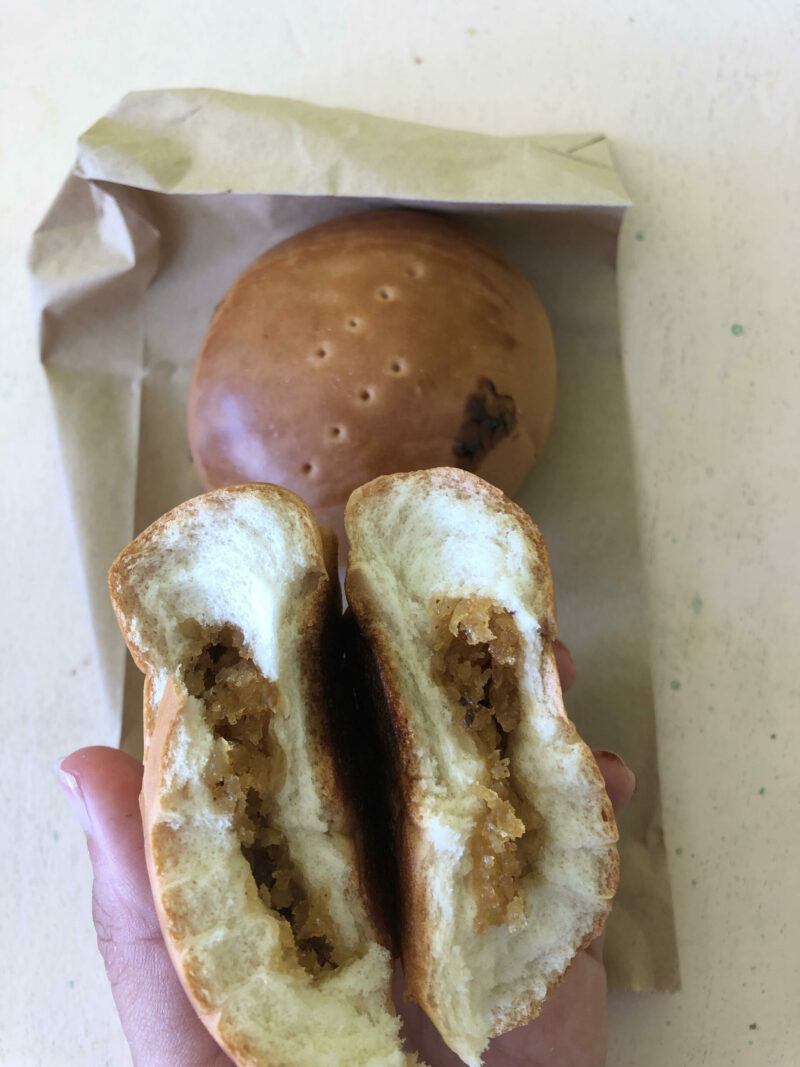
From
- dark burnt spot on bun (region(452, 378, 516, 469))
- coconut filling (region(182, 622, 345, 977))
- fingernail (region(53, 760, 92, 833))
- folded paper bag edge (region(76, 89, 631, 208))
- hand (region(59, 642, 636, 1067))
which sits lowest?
hand (region(59, 642, 636, 1067))

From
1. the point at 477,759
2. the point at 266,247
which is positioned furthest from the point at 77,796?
the point at 266,247

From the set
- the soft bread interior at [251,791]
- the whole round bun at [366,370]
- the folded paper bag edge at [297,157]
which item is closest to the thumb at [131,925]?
the soft bread interior at [251,791]

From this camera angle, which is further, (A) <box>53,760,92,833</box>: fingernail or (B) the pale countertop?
(B) the pale countertop

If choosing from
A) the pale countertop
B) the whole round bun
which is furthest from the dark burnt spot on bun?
the pale countertop

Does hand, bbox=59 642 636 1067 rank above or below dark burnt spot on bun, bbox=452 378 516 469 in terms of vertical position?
below

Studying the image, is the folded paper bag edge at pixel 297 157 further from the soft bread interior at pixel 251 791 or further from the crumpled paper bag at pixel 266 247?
the soft bread interior at pixel 251 791

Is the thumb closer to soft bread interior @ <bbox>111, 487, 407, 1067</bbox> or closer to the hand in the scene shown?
the hand

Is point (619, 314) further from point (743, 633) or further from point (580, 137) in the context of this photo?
point (743, 633)

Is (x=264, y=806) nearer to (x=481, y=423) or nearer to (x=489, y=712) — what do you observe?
(x=489, y=712)
